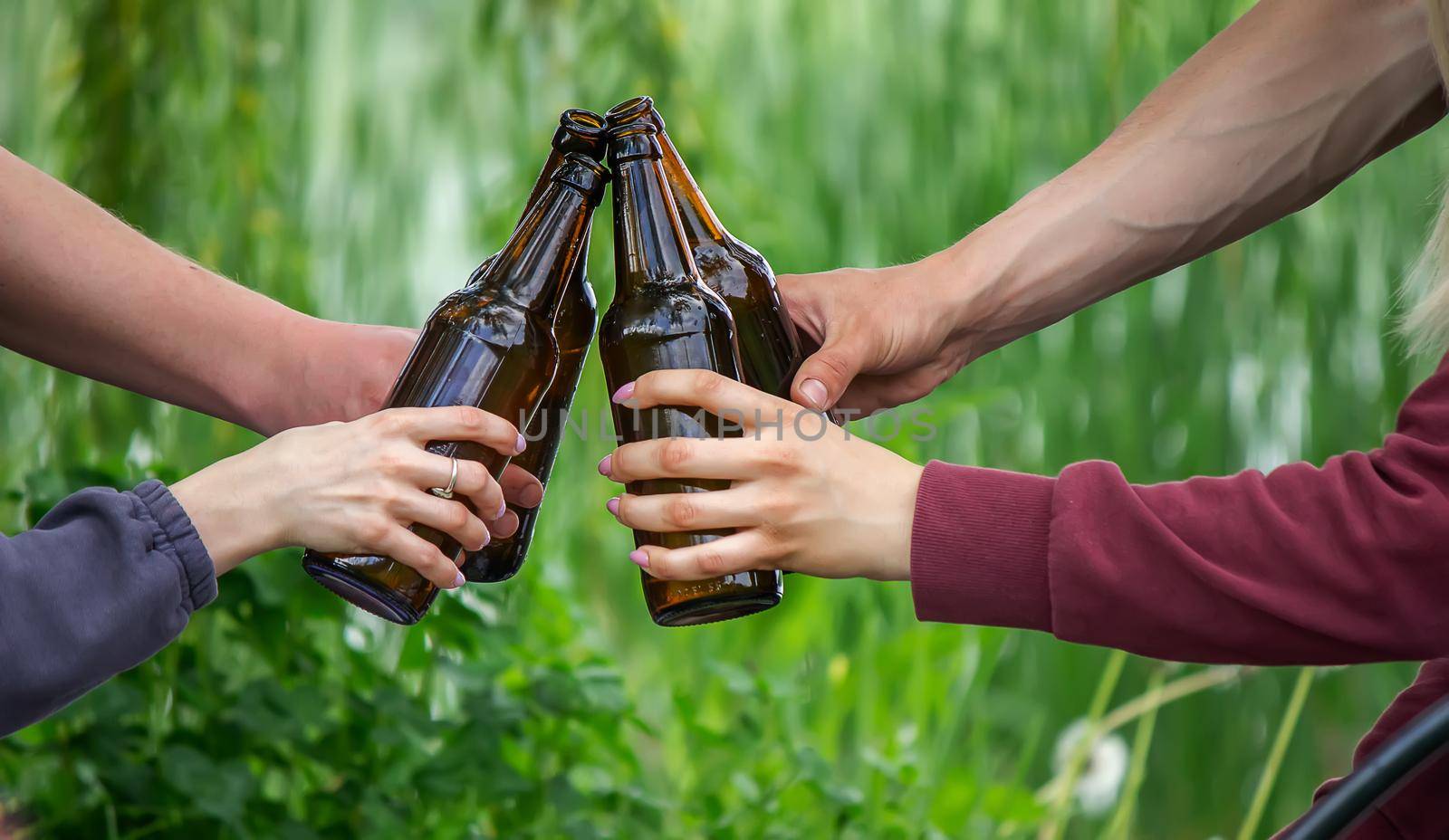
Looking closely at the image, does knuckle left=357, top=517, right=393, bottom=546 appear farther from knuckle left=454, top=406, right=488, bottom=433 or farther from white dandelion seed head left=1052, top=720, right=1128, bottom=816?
white dandelion seed head left=1052, top=720, right=1128, bottom=816

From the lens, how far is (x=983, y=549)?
0.73 meters

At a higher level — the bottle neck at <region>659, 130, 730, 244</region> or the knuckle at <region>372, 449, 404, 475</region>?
the bottle neck at <region>659, 130, 730, 244</region>

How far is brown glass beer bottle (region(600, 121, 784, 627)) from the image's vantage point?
759 millimetres

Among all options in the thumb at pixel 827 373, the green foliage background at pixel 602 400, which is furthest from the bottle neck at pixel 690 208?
the green foliage background at pixel 602 400

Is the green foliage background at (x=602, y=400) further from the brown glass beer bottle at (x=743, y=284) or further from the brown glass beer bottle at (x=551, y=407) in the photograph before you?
the brown glass beer bottle at (x=743, y=284)

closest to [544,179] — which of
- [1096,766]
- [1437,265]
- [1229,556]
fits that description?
[1229,556]

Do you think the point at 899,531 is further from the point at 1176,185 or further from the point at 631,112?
the point at 1176,185

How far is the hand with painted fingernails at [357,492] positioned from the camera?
2.46 ft

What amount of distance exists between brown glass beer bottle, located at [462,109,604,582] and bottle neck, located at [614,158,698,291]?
52 mm

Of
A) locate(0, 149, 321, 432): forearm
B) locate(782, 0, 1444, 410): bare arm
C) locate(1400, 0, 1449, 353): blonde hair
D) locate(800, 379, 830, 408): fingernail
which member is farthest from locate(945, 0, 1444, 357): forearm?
locate(0, 149, 321, 432): forearm

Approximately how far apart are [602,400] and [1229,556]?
104 cm

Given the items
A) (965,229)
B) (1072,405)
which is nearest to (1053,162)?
(965,229)

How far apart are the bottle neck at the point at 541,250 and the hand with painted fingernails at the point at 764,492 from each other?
10 centimetres

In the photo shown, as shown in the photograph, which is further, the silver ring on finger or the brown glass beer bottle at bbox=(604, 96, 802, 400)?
the brown glass beer bottle at bbox=(604, 96, 802, 400)
